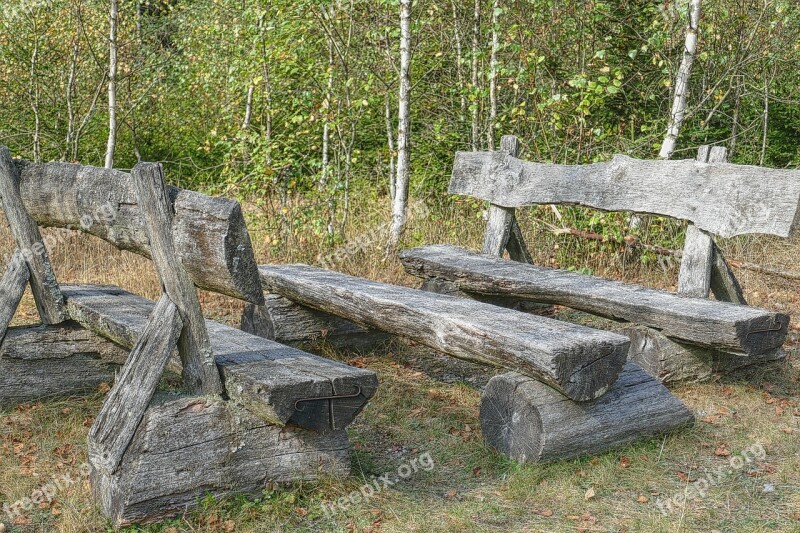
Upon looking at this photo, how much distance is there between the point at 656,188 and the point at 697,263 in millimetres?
575

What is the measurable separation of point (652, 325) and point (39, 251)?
331 centimetres

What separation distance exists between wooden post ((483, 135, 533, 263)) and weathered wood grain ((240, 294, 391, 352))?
47.4 inches

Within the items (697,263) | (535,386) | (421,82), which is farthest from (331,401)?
(421,82)

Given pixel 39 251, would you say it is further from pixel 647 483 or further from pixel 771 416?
pixel 771 416

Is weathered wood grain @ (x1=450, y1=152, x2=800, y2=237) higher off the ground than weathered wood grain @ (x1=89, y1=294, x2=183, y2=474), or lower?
higher

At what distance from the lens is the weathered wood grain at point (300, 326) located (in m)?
5.66

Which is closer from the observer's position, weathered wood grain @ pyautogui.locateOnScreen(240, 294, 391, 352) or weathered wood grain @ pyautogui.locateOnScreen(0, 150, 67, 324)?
weathered wood grain @ pyautogui.locateOnScreen(0, 150, 67, 324)

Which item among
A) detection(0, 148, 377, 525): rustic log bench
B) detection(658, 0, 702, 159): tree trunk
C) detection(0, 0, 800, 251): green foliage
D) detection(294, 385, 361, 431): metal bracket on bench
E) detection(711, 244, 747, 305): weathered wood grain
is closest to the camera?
detection(0, 148, 377, 525): rustic log bench

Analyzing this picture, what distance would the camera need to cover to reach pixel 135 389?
10.7ft

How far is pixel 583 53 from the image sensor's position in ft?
28.3

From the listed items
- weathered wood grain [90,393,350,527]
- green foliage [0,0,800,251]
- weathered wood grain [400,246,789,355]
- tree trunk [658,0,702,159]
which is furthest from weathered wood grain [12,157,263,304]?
tree trunk [658,0,702,159]

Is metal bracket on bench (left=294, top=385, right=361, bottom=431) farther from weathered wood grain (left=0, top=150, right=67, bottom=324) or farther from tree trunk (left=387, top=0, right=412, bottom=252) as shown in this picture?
tree trunk (left=387, top=0, right=412, bottom=252)

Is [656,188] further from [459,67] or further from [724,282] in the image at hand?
[459,67]

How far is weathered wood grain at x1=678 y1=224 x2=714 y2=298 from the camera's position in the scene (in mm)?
5227
